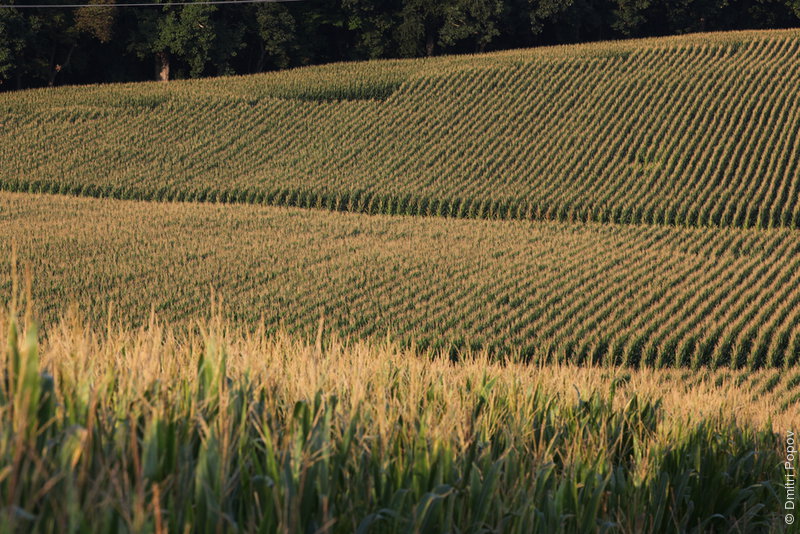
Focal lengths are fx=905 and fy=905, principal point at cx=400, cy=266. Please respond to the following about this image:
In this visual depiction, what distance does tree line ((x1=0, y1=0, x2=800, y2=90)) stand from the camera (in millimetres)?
67500

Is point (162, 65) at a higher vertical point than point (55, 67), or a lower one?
higher

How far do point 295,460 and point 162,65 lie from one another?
76.6m

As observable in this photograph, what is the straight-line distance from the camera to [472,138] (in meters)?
45.0

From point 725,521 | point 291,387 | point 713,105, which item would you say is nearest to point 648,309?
point 725,521

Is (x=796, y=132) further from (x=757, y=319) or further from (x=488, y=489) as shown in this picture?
(x=488, y=489)

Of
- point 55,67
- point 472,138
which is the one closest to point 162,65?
point 55,67

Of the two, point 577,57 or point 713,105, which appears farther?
point 577,57

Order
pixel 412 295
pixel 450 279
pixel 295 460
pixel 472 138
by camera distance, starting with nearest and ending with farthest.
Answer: pixel 295 460 → pixel 412 295 → pixel 450 279 → pixel 472 138

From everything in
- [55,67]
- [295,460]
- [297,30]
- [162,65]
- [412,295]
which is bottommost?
[412,295]

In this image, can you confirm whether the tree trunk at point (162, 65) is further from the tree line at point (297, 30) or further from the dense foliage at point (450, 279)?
the dense foliage at point (450, 279)

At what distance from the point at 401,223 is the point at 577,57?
28314 millimetres

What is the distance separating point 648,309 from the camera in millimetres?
20406

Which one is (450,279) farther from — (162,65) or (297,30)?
(297,30)

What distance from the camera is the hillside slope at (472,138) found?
3681 cm
